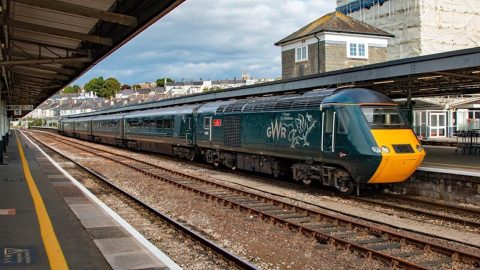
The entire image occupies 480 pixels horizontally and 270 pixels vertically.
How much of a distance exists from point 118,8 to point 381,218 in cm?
757

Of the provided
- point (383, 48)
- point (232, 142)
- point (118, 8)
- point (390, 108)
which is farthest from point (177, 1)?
point (383, 48)

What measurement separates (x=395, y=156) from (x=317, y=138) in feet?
7.53

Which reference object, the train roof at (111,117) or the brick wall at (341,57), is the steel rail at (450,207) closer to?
the brick wall at (341,57)

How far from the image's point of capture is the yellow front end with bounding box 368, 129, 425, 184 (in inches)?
488

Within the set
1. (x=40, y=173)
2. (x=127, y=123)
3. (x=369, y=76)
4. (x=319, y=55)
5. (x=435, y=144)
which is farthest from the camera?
(x=319, y=55)

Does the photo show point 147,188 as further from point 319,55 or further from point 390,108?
point 319,55

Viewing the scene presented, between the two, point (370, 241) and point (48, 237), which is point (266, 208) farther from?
point (48, 237)

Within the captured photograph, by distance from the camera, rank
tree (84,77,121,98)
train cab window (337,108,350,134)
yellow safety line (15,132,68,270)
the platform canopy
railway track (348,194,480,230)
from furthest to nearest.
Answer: tree (84,77,121,98) < train cab window (337,108,350,134) < railway track (348,194,480,230) < the platform canopy < yellow safety line (15,132,68,270)

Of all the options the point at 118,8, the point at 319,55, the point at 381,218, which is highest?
the point at 319,55

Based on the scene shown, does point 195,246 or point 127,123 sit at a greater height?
point 127,123

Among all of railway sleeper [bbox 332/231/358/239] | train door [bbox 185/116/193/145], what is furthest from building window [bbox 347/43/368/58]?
railway sleeper [bbox 332/231/358/239]

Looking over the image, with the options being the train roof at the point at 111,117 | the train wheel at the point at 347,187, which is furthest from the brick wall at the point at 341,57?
the train wheel at the point at 347,187

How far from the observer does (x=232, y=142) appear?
18.9m

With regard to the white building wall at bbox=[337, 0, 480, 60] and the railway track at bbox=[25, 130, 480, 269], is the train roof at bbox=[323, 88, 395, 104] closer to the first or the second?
the railway track at bbox=[25, 130, 480, 269]
